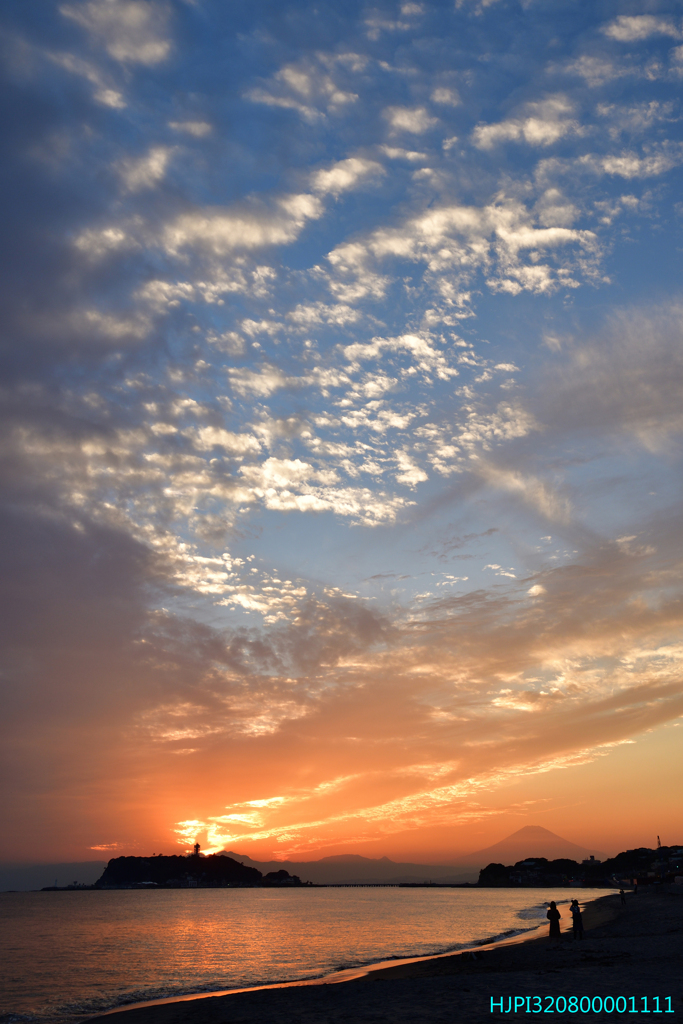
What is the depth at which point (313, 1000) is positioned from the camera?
27.2m

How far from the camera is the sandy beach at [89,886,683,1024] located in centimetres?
2052

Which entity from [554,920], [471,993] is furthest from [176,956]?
[471,993]

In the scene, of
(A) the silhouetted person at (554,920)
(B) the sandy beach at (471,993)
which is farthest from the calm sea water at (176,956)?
(A) the silhouetted person at (554,920)

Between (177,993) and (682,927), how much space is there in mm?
36803

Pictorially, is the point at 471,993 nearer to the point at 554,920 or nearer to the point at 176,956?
the point at 554,920

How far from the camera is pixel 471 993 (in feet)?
80.7

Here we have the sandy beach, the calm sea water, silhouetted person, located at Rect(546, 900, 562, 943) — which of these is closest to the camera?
the sandy beach

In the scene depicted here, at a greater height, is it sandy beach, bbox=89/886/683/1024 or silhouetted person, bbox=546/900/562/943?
sandy beach, bbox=89/886/683/1024

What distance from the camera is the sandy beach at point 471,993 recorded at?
2052 cm

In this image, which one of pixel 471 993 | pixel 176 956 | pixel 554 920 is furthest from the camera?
pixel 176 956

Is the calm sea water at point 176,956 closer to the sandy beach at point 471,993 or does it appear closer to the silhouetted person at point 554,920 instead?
the sandy beach at point 471,993

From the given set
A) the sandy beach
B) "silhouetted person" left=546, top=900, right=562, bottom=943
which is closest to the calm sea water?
the sandy beach

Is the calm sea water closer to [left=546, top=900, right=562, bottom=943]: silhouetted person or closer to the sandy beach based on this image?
the sandy beach

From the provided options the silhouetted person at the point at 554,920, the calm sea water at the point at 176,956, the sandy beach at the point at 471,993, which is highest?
the sandy beach at the point at 471,993
